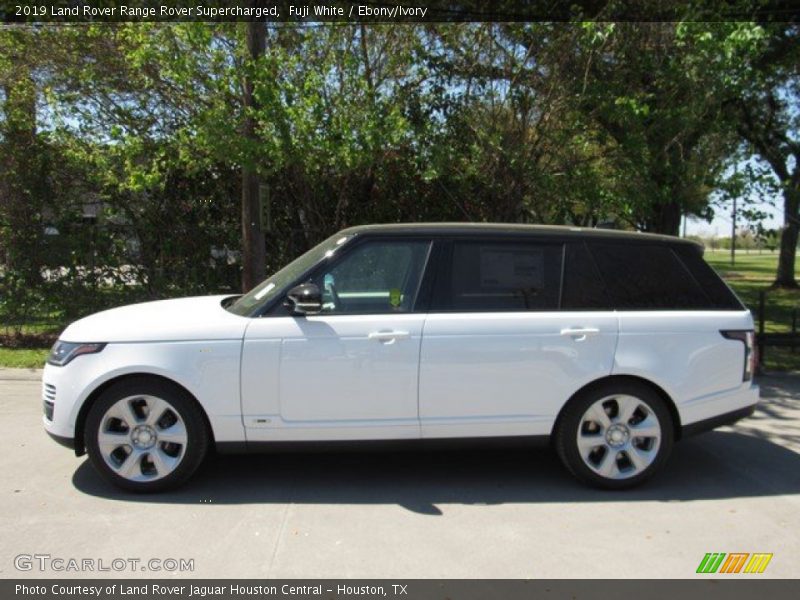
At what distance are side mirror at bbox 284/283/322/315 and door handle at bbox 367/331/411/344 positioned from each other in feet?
1.31

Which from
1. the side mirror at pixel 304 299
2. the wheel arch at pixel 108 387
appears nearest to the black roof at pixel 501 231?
the side mirror at pixel 304 299

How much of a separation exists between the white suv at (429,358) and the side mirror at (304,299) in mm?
13

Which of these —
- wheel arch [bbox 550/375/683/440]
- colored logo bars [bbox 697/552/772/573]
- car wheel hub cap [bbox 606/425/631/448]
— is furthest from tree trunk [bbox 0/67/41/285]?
colored logo bars [bbox 697/552/772/573]

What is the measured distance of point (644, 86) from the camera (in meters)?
8.62

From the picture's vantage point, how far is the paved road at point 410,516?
136 inches

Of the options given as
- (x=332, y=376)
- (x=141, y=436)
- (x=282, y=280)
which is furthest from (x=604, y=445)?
(x=141, y=436)

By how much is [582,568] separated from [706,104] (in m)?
6.67

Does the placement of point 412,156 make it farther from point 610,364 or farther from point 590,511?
point 590,511

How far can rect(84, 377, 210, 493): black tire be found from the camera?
4156 mm

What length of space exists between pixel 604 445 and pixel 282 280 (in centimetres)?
248

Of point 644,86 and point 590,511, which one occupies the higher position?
point 644,86

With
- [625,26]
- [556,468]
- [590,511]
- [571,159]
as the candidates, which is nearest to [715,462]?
[556,468]

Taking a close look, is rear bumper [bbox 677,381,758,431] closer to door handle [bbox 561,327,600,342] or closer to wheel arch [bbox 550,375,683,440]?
wheel arch [bbox 550,375,683,440]

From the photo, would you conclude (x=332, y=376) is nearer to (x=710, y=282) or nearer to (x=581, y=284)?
(x=581, y=284)
